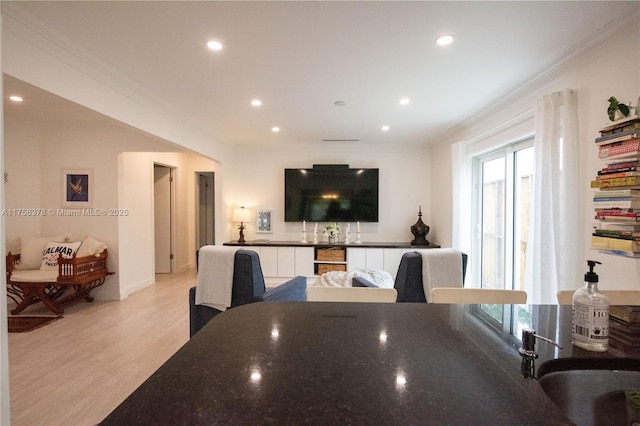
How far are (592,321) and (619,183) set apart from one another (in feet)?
4.36

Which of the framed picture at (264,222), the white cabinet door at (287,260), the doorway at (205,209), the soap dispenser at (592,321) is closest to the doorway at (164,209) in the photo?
the doorway at (205,209)

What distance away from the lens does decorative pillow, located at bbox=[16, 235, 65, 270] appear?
412 centimetres

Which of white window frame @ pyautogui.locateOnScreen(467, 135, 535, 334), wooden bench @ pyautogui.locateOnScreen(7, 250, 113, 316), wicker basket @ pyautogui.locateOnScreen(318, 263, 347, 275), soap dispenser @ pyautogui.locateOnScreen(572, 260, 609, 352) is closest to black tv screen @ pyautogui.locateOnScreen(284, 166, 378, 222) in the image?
wicker basket @ pyautogui.locateOnScreen(318, 263, 347, 275)

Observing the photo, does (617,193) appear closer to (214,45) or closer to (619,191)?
(619,191)

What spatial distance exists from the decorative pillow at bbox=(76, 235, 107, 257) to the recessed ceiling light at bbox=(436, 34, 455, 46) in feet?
15.9

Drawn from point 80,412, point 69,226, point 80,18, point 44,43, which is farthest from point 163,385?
point 69,226

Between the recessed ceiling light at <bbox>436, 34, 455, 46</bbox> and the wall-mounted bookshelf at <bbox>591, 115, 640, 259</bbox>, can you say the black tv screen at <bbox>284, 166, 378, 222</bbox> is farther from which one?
the wall-mounted bookshelf at <bbox>591, 115, 640, 259</bbox>

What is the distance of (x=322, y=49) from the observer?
88.1 inches

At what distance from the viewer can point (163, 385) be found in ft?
2.34

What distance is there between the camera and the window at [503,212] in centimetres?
346

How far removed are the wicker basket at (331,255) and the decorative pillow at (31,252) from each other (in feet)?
13.0

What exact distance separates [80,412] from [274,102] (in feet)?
10.1

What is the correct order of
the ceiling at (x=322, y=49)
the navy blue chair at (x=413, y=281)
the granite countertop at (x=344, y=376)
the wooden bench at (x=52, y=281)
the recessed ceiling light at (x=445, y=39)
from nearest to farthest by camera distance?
the granite countertop at (x=344, y=376)
the ceiling at (x=322, y=49)
the recessed ceiling light at (x=445, y=39)
the navy blue chair at (x=413, y=281)
the wooden bench at (x=52, y=281)

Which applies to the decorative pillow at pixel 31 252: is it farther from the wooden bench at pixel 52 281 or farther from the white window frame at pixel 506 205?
the white window frame at pixel 506 205
